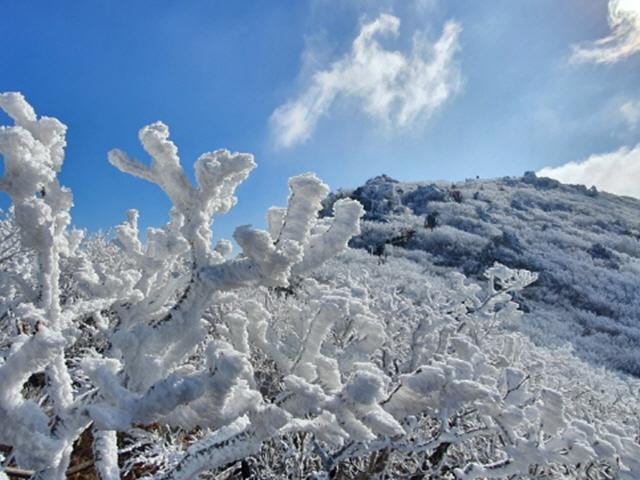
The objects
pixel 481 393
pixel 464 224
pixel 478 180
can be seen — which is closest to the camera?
pixel 481 393

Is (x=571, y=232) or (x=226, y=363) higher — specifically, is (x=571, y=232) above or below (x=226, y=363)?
above

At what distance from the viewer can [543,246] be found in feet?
84.4

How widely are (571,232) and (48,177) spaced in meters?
34.3

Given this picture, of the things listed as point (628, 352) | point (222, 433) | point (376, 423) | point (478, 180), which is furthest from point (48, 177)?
point (478, 180)

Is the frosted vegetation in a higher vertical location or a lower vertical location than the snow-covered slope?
lower

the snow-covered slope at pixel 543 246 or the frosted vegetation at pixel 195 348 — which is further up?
the snow-covered slope at pixel 543 246

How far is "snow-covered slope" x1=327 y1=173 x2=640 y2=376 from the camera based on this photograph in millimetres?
15695

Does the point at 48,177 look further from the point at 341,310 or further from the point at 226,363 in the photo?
the point at 341,310

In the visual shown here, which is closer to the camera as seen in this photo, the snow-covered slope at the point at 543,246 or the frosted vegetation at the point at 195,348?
the frosted vegetation at the point at 195,348

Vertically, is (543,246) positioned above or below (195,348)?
above

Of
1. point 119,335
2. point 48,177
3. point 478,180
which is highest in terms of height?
point 478,180

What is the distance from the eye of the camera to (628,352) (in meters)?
13.5

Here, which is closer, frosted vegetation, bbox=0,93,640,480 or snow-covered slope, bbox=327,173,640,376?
frosted vegetation, bbox=0,93,640,480

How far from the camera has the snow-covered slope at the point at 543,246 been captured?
51.5 feet
